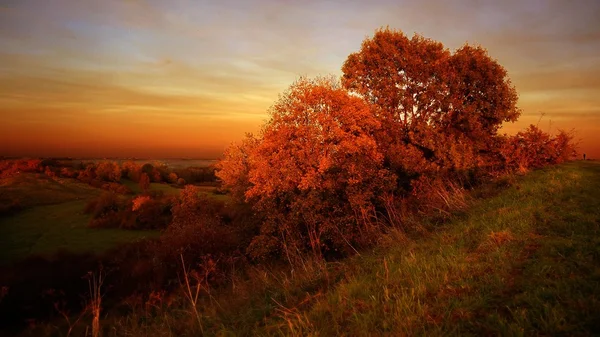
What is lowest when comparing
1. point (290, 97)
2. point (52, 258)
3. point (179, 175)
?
point (52, 258)

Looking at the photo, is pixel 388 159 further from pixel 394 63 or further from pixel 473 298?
pixel 473 298

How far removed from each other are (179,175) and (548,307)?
7245cm

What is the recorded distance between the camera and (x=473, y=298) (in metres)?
5.09

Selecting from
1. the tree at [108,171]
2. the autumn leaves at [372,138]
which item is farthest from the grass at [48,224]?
the autumn leaves at [372,138]

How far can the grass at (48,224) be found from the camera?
33.6m

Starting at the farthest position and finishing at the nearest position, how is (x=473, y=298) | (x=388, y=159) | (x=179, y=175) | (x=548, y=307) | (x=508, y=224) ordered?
1. (x=179, y=175)
2. (x=388, y=159)
3. (x=508, y=224)
4. (x=473, y=298)
5. (x=548, y=307)

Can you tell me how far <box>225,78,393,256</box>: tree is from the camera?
22406mm

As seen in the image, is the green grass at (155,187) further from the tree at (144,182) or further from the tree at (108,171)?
the tree at (108,171)

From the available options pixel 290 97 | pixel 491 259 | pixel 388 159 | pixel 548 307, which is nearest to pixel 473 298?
pixel 548 307

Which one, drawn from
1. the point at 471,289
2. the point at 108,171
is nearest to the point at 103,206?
the point at 108,171

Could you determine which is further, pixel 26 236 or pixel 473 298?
pixel 26 236

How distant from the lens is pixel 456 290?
18.1 feet

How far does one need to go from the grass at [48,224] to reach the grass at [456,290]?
32.2m

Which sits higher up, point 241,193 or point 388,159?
point 388,159
